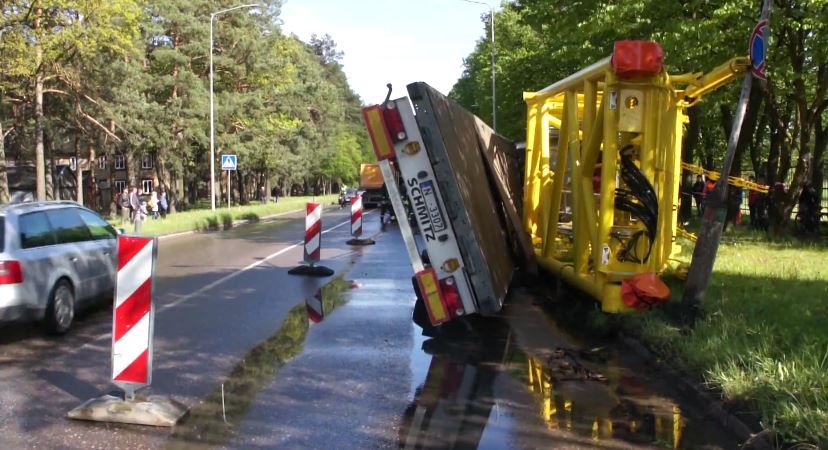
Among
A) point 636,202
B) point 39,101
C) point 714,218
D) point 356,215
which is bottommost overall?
point 356,215

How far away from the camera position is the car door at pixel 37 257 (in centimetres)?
807

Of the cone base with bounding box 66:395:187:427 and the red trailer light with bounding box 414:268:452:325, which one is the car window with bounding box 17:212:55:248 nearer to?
the cone base with bounding box 66:395:187:427

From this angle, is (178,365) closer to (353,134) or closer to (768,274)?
(768,274)

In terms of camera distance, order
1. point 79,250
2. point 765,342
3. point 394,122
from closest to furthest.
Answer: point 765,342 → point 394,122 → point 79,250

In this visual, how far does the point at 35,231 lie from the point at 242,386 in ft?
12.2

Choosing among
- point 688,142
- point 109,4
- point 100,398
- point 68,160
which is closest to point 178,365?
point 100,398

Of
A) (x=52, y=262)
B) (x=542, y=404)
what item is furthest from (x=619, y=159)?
(x=52, y=262)

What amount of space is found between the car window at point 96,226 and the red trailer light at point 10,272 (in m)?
2.01

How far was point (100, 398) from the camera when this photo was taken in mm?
5762

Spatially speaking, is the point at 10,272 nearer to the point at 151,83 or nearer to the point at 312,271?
the point at 312,271

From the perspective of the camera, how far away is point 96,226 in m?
10.1

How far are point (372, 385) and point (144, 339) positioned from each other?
194 cm

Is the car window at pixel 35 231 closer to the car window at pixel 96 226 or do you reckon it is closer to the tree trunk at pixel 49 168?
the car window at pixel 96 226

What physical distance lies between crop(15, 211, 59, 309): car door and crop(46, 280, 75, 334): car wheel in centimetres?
16
